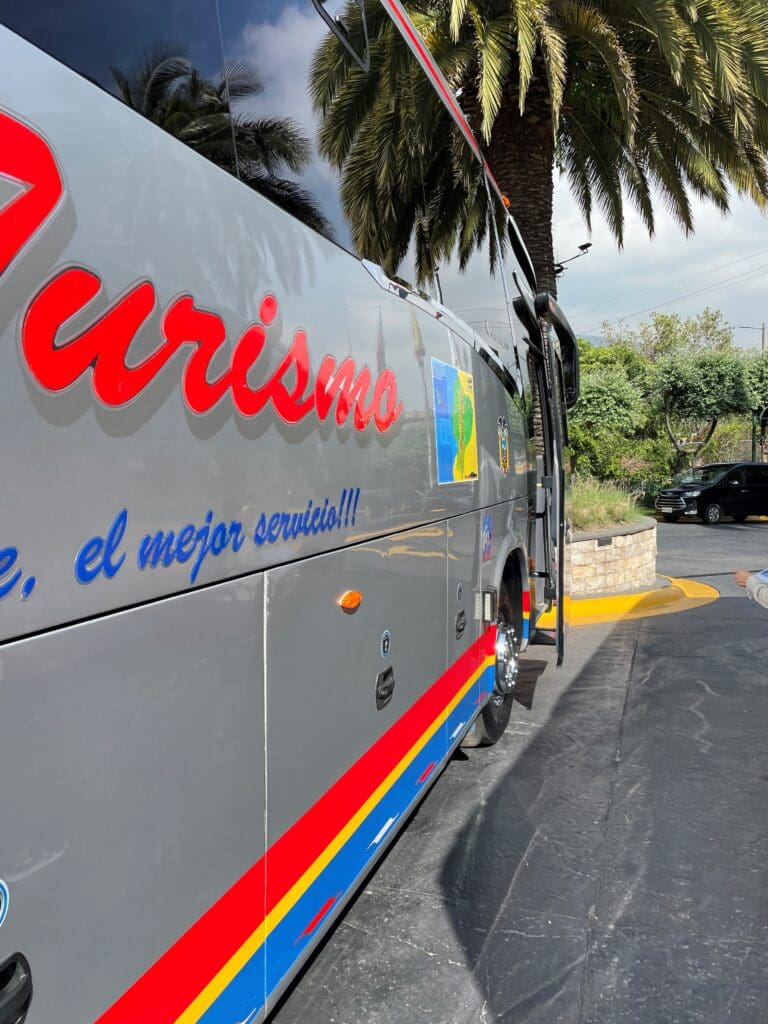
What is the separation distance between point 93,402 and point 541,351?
15.7 ft

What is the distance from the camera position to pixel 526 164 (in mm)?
9789

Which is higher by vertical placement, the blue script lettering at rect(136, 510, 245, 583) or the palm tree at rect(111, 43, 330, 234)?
the palm tree at rect(111, 43, 330, 234)

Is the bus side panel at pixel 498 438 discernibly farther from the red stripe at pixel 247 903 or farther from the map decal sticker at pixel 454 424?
the red stripe at pixel 247 903

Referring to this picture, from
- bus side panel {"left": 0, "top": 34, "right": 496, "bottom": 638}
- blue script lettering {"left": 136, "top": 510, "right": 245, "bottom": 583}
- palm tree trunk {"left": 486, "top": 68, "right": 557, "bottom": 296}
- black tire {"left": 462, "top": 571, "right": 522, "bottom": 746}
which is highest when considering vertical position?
palm tree trunk {"left": 486, "top": 68, "right": 557, "bottom": 296}

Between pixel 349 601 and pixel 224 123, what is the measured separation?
1326 mm

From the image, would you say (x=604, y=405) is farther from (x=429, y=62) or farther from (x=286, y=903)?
(x=286, y=903)

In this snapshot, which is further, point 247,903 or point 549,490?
point 549,490

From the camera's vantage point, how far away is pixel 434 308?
3.34 m

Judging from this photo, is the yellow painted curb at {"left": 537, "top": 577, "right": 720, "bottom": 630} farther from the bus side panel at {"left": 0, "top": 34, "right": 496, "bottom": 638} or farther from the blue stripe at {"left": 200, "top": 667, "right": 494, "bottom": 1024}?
the bus side panel at {"left": 0, "top": 34, "right": 496, "bottom": 638}

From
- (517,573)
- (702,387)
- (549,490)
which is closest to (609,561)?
(549,490)

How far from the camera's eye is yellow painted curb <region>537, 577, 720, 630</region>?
8898 mm

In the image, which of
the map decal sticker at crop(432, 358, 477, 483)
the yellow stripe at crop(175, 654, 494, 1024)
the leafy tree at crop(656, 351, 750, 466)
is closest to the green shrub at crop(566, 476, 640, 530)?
the map decal sticker at crop(432, 358, 477, 483)

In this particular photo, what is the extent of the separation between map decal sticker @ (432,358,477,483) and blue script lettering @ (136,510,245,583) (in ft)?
5.26

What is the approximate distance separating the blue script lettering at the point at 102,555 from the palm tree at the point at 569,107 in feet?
5.91
